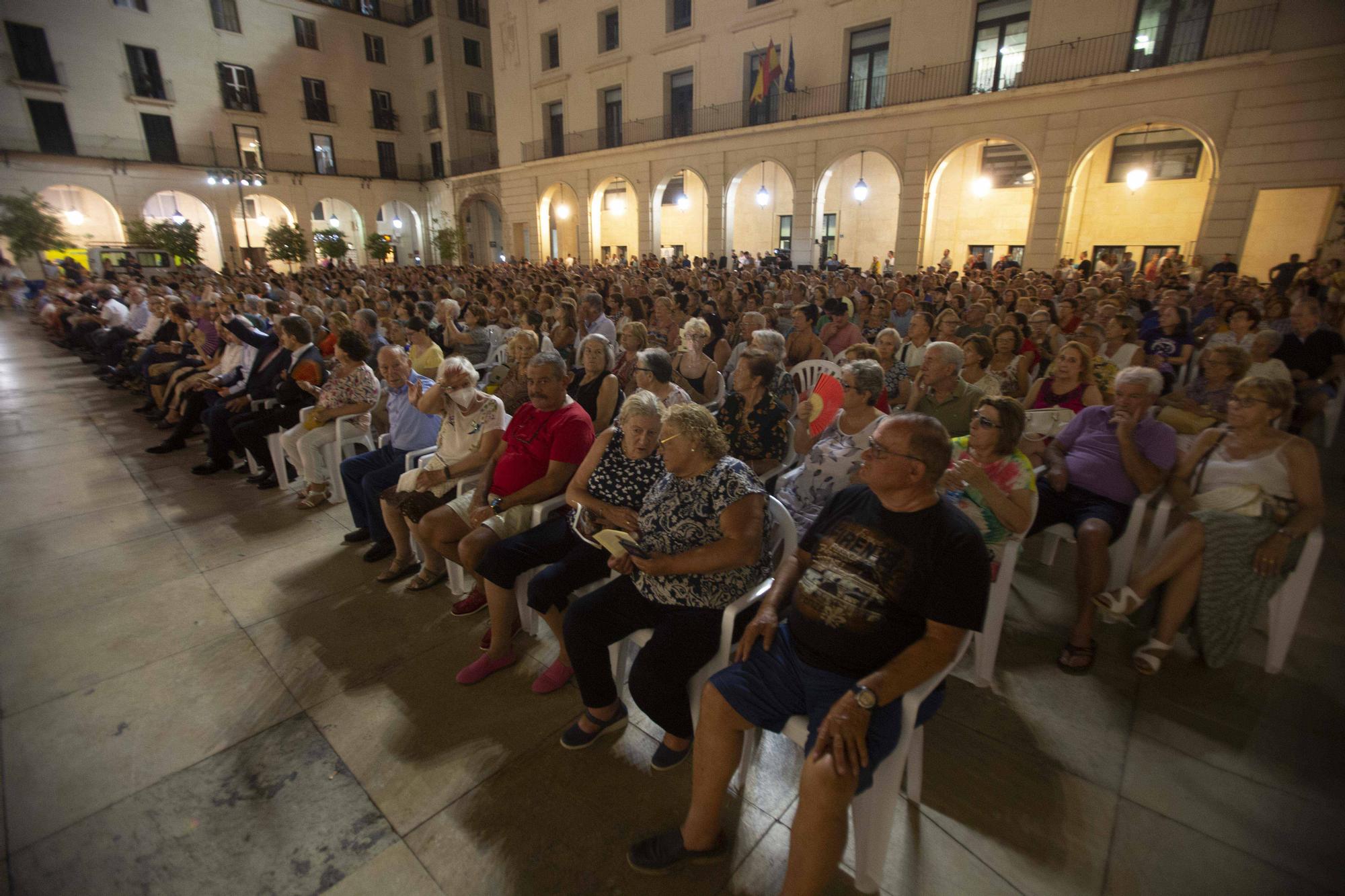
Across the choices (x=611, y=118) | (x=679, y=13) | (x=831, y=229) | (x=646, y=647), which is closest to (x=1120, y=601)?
(x=646, y=647)

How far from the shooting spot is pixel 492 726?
7.48ft

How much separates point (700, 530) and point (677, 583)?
0.21 meters

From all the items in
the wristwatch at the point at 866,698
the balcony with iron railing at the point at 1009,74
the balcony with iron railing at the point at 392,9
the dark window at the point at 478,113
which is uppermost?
the balcony with iron railing at the point at 392,9

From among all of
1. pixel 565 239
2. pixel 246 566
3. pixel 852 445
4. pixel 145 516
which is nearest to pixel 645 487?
pixel 852 445

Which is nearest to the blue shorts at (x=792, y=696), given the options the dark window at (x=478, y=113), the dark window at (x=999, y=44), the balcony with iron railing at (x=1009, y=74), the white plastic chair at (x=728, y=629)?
the white plastic chair at (x=728, y=629)

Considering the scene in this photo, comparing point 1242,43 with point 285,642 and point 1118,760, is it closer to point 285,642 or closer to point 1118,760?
point 1118,760

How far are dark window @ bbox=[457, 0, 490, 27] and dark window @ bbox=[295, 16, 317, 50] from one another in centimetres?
604

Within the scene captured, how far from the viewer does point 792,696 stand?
5.70 feet

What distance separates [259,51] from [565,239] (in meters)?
14.3

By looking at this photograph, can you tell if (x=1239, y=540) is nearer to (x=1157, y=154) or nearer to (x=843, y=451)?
(x=843, y=451)

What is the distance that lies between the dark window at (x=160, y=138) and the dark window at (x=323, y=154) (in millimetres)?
4791

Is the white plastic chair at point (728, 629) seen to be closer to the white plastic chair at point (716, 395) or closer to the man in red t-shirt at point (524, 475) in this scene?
the man in red t-shirt at point (524, 475)

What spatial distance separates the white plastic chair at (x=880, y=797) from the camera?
1.59 metres

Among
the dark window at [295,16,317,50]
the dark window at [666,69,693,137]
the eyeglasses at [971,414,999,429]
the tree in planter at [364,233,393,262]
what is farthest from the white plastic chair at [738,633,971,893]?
the dark window at [295,16,317,50]
